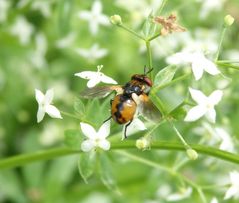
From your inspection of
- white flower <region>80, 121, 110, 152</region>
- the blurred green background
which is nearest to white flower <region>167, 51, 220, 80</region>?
white flower <region>80, 121, 110, 152</region>

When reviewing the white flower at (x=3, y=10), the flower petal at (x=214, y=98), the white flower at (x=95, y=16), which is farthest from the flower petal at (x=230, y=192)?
the white flower at (x=3, y=10)

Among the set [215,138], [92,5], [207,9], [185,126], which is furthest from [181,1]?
[215,138]

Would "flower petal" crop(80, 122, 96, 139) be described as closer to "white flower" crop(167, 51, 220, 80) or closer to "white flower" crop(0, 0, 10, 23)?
"white flower" crop(167, 51, 220, 80)

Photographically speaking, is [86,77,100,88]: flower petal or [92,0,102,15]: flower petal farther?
[92,0,102,15]: flower petal

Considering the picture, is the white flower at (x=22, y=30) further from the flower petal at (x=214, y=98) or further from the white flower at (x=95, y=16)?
the flower petal at (x=214, y=98)

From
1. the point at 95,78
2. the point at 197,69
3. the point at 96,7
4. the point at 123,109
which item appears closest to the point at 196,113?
the point at 197,69

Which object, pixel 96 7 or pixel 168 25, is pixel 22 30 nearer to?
pixel 96 7
